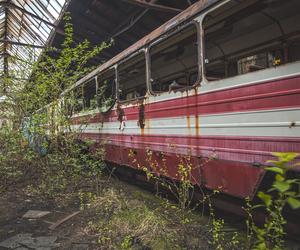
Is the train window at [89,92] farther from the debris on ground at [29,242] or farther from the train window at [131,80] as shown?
the debris on ground at [29,242]

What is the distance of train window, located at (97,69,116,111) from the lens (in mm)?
8133

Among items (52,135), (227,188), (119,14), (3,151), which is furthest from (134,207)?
(119,14)

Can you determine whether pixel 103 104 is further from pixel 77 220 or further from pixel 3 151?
pixel 77 220

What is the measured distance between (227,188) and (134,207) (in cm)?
180

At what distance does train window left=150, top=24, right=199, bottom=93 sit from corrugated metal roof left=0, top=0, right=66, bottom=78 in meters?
2.79

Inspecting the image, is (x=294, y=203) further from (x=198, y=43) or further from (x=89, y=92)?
(x=89, y=92)

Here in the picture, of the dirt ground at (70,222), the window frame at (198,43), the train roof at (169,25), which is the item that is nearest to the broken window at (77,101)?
the train roof at (169,25)

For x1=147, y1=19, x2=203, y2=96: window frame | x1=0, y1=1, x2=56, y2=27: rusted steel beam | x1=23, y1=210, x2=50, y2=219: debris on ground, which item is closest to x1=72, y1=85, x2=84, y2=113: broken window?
x1=147, y1=19, x2=203, y2=96: window frame

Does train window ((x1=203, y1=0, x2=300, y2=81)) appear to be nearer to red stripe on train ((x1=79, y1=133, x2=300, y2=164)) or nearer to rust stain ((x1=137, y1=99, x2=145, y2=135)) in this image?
red stripe on train ((x1=79, y1=133, x2=300, y2=164))

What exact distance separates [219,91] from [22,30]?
704 inches

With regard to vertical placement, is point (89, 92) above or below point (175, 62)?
below

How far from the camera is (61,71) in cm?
751

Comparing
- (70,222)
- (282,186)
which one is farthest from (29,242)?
(282,186)

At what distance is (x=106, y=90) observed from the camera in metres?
8.60
